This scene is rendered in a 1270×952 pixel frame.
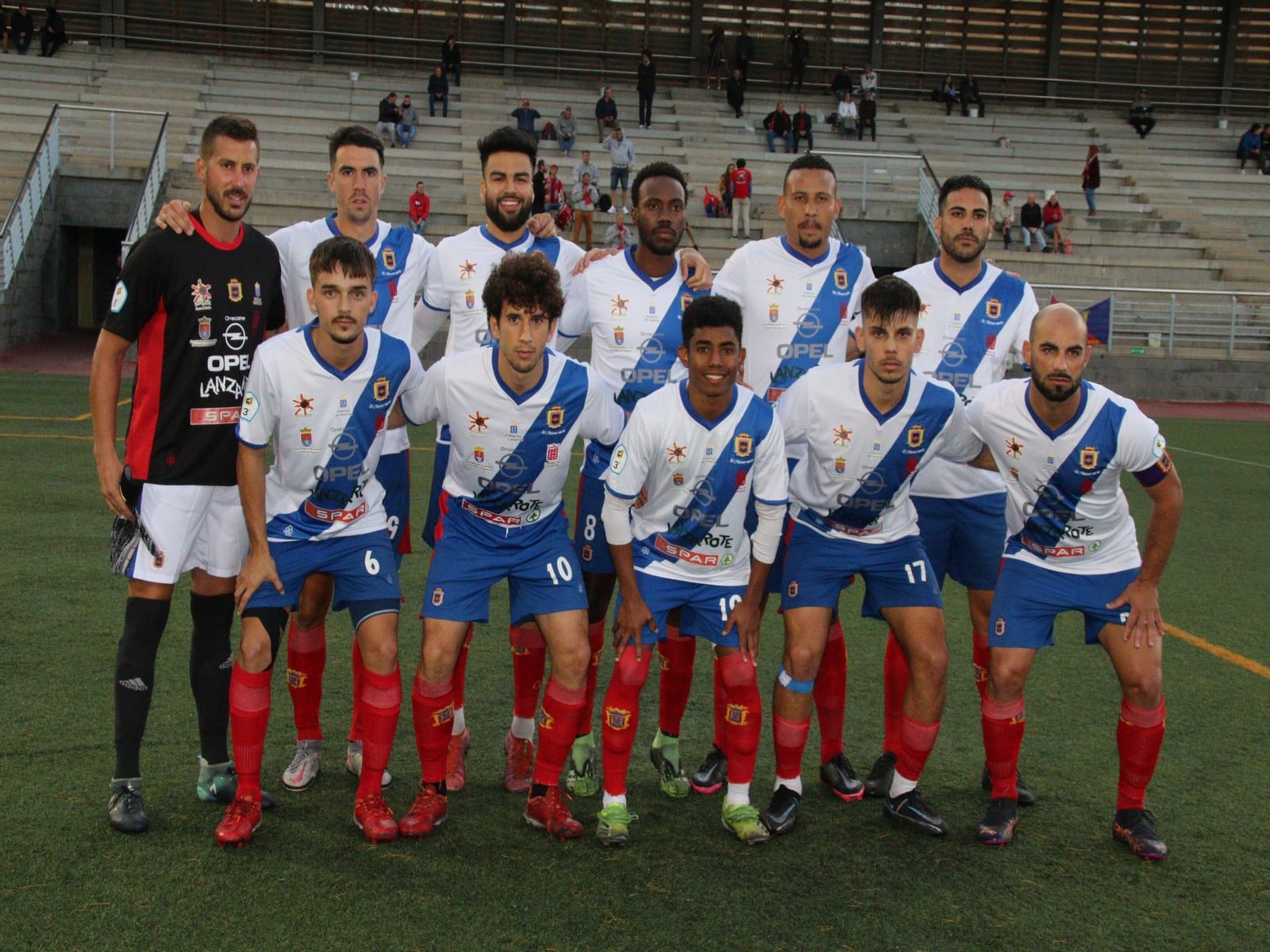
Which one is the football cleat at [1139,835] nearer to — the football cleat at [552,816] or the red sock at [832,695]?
the red sock at [832,695]

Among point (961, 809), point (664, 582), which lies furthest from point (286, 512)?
point (961, 809)

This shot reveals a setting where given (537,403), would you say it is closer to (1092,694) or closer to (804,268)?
(804,268)

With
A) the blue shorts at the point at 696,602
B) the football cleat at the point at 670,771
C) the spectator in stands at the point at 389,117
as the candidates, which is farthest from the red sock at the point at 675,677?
the spectator in stands at the point at 389,117

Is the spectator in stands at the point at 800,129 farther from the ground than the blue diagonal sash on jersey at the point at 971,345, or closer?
farther from the ground

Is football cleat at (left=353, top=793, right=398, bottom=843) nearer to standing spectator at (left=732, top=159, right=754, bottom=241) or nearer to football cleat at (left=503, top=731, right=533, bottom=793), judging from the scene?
football cleat at (left=503, top=731, right=533, bottom=793)

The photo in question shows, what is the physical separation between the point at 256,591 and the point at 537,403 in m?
1.09

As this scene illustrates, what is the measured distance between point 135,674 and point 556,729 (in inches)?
54.7

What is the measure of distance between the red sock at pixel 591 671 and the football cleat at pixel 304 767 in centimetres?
94

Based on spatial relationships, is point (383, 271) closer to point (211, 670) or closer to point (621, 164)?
point (211, 670)

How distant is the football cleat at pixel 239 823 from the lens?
365cm

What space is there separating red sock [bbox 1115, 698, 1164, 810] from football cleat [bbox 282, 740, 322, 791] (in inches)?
109

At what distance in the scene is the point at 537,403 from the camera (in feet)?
13.2

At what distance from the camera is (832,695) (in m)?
4.48

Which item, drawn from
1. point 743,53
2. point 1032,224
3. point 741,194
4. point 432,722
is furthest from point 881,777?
point 743,53
